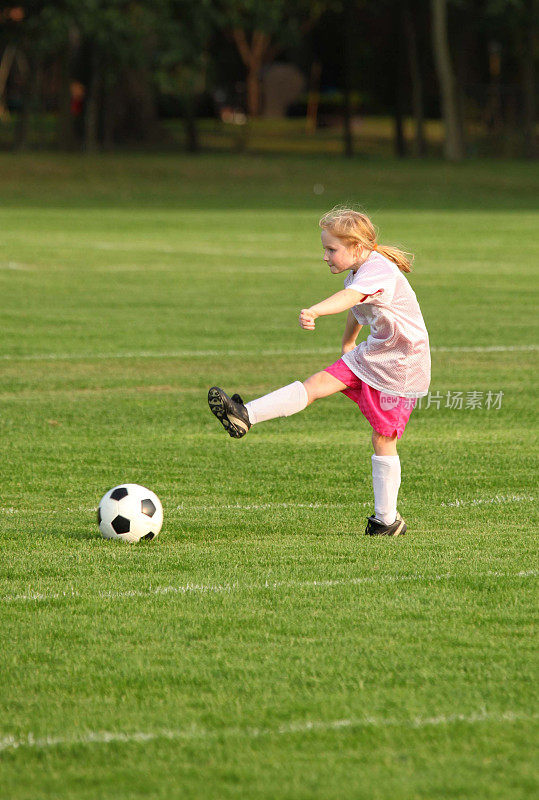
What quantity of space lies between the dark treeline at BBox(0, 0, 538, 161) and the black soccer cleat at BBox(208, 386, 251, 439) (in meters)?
39.0

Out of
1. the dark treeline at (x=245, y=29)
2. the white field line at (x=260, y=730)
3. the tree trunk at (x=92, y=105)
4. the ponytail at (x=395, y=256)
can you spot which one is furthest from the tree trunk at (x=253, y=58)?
the white field line at (x=260, y=730)

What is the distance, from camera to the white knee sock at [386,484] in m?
6.74

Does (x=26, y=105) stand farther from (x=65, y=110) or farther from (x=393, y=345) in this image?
(x=393, y=345)

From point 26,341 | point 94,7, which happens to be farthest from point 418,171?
point 26,341

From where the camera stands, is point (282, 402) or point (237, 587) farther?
point (282, 402)

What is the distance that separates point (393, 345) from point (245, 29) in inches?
2005

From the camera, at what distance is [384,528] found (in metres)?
6.80

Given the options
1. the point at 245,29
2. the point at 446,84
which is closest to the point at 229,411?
the point at 446,84

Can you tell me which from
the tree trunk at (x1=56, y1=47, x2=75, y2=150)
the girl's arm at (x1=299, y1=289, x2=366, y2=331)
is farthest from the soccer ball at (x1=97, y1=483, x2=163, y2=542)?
the tree trunk at (x1=56, y1=47, x2=75, y2=150)

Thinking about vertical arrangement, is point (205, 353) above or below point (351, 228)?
below

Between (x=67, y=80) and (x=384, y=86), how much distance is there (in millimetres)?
30585

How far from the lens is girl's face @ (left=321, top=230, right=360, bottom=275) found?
6680 mm

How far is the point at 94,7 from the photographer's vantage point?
143 ft

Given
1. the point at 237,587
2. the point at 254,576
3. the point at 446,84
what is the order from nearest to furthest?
the point at 237,587
the point at 254,576
the point at 446,84
